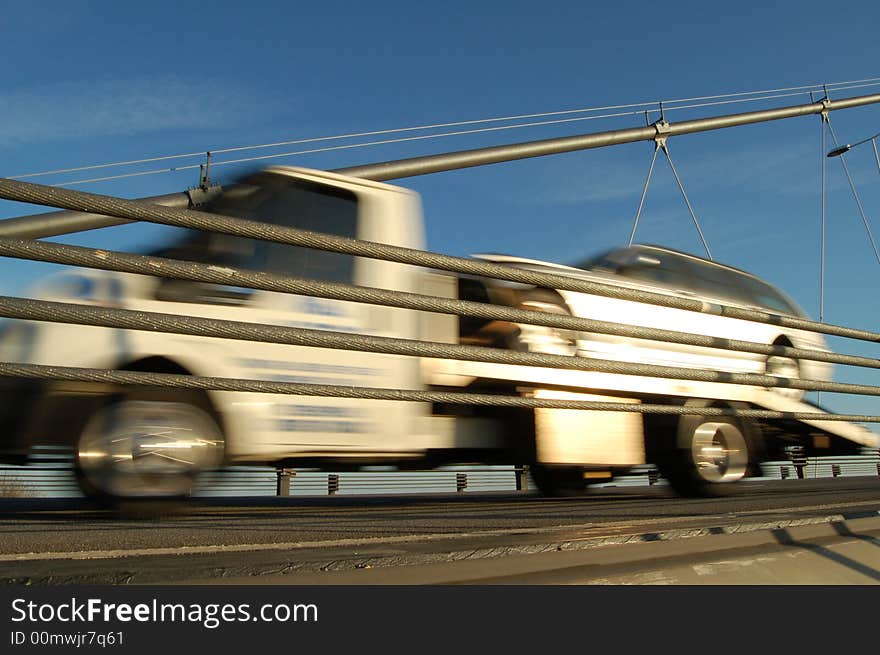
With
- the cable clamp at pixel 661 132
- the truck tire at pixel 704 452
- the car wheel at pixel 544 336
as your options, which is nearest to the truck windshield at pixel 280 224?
the car wheel at pixel 544 336

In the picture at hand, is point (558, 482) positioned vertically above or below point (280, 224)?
below

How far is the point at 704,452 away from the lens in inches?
258

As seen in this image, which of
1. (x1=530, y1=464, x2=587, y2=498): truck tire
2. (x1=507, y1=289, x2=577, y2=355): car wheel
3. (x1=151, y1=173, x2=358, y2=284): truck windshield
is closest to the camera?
(x1=151, y1=173, x2=358, y2=284): truck windshield

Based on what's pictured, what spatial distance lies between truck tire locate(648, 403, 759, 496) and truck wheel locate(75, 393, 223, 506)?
13.0 feet

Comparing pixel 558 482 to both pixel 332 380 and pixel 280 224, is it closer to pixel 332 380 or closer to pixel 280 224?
pixel 332 380

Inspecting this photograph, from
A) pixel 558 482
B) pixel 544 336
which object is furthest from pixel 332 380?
pixel 558 482

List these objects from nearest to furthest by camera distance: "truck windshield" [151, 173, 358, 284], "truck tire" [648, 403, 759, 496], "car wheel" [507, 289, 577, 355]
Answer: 1. "truck windshield" [151, 173, 358, 284]
2. "car wheel" [507, 289, 577, 355]
3. "truck tire" [648, 403, 759, 496]

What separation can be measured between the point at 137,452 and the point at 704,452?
4.74 meters

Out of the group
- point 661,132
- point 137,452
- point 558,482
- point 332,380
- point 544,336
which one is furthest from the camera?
point 661,132

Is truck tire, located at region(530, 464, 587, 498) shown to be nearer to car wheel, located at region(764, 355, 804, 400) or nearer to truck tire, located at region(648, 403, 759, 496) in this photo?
truck tire, located at region(648, 403, 759, 496)

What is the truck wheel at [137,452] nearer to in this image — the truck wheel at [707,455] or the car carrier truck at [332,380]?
the car carrier truck at [332,380]

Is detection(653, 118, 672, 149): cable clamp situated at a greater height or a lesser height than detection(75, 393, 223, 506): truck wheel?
greater

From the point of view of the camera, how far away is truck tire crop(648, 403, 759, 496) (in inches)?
253

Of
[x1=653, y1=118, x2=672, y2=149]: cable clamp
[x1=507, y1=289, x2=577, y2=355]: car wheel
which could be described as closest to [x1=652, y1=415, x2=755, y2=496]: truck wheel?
[x1=507, y1=289, x2=577, y2=355]: car wheel
